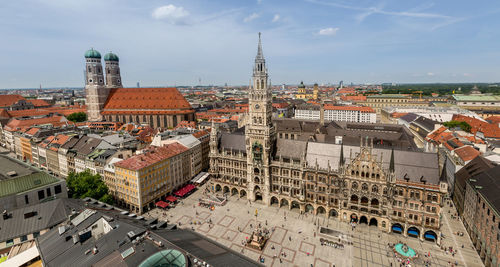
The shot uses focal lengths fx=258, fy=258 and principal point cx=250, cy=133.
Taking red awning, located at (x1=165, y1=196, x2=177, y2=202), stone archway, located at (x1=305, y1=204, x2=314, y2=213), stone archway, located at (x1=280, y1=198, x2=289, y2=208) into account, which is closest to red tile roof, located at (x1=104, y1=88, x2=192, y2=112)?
red awning, located at (x1=165, y1=196, x2=177, y2=202)

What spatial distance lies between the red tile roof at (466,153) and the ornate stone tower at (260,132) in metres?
64.1

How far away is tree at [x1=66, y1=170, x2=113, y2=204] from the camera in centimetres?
7181

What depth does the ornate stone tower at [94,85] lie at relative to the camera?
182 meters

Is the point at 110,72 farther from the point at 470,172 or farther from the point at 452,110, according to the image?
the point at 452,110

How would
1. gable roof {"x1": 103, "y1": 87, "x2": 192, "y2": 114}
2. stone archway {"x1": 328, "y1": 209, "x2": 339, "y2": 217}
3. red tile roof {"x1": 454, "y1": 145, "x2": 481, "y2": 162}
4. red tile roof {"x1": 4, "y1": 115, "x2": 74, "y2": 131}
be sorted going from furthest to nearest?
gable roof {"x1": 103, "y1": 87, "x2": 192, "y2": 114} < red tile roof {"x1": 4, "y1": 115, "x2": 74, "y2": 131} < red tile roof {"x1": 454, "y1": 145, "x2": 481, "y2": 162} < stone archway {"x1": 328, "y1": 209, "x2": 339, "y2": 217}

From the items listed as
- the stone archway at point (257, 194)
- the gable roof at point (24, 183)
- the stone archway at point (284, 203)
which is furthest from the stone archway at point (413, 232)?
the gable roof at point (24, 183)

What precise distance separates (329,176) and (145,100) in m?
153

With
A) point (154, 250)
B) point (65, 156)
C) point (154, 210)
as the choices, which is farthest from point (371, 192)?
point (65, 156)

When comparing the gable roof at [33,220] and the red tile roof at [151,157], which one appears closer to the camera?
the gable roof at [33,220]

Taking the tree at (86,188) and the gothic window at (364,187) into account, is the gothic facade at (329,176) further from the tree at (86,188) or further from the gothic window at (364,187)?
the tree at (86,188)

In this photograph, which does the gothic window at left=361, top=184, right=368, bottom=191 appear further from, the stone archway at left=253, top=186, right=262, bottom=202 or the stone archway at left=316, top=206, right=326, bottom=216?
the stone archway at left=253, top=186, right=262, bottom=202

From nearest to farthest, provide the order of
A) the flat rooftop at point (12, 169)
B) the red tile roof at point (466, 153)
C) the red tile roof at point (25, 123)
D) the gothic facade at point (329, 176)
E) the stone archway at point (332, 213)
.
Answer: the flat rooftop at point (12, 169)
the gothic facade at point (329, 176)
the stone archway at point (332, 213)
the red tile roof at point (466, 153)
the red tile roof at point (25, 123)

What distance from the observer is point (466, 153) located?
87375mm

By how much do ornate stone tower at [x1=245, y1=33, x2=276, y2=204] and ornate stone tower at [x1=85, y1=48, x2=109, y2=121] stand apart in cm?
14730
